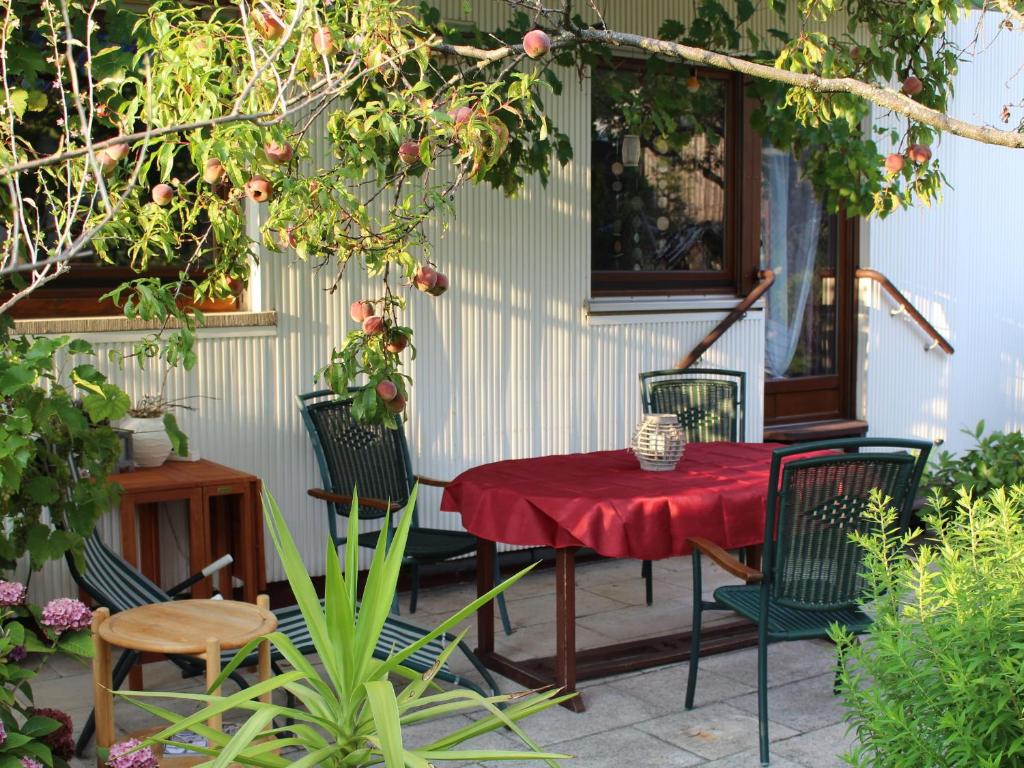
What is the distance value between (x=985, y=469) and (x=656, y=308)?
1.90 m

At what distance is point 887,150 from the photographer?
8.38 m

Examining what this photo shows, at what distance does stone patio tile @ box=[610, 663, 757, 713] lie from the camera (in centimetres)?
473

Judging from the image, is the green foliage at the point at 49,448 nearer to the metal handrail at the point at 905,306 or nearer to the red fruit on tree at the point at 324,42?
the red fruit on tree at the point at 324,42

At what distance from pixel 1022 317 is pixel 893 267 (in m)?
1.49

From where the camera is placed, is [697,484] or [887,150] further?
[887,150]

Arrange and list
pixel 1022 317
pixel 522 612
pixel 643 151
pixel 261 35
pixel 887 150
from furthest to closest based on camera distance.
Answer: pixel 1022 317 < pixel 887 150 < pixel 643 151 < pixel 522 612 < pixel 261 35

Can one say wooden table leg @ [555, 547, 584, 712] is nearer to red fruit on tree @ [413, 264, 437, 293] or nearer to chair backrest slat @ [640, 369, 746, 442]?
red fruit on tree @ [413, 264, 437, 293]

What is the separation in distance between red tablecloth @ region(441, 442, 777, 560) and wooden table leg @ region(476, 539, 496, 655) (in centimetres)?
22

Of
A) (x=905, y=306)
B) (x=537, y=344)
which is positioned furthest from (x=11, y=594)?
(x=905, y=306)

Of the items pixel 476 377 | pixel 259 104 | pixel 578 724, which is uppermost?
pixel 259 104

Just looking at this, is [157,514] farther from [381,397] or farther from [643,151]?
[643,151]

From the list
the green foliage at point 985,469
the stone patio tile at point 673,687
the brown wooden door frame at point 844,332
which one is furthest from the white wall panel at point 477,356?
the stone patio tile at point 673,687

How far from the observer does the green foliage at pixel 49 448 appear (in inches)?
126

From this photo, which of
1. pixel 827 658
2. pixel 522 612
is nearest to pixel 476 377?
pixel 522 612
